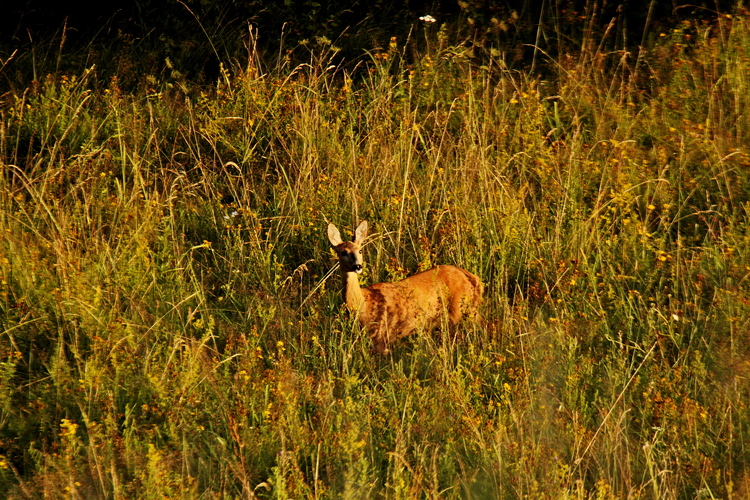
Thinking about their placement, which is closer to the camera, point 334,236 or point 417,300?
point 417,300

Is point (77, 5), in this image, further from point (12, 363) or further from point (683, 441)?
point (683, 441)

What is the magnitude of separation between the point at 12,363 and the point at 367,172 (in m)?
2.94

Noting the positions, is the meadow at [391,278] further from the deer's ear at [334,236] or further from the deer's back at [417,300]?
the deer's ear at [334,236]

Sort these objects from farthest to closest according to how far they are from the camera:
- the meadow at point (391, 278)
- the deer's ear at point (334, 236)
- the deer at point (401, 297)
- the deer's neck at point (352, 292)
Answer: the deer's ear at point (334, 236)
the deer's neck at point (352, 292)
the deer at point (401, 297)
the meadow at point (391, 278)

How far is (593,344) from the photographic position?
Answer: 4723mm

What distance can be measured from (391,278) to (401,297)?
18.4 inches

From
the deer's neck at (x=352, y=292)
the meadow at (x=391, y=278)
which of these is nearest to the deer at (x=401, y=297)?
the deer's neck at (x=352, y=292)

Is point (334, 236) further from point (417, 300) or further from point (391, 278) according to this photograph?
point (417, 300)

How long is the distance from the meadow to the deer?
4.7 inches

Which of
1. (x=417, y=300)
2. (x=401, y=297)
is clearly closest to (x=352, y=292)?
(x=401, y=297)

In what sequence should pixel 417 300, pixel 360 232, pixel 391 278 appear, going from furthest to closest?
pixel 391 278, pixel 360 232, pixel 417 300

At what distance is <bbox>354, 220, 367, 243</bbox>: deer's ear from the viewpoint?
18.1ft

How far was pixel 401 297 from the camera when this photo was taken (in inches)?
212

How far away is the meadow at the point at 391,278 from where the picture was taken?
371 cm
